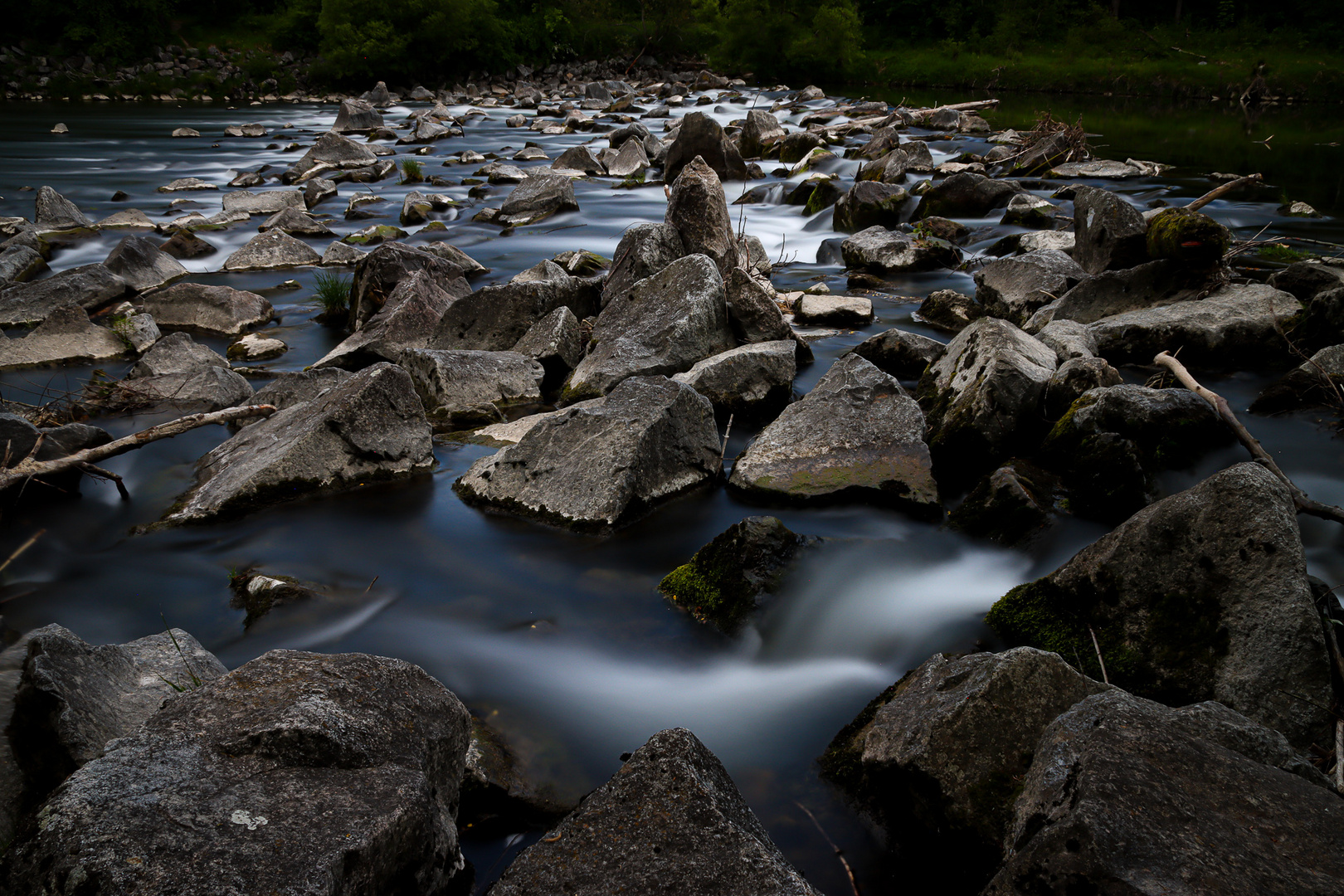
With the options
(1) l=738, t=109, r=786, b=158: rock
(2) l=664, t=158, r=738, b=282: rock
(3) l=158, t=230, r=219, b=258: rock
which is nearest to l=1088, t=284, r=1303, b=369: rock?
(2) l=664, t=158, r=738, b=282: rock

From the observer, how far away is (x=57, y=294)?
29.6 ft

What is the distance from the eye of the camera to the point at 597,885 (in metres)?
2.04

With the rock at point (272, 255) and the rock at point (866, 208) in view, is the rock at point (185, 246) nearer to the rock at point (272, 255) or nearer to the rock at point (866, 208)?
the rock at point (272, 255)

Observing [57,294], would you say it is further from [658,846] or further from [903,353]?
[658,846]

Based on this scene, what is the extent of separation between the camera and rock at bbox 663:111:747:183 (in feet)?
51.9

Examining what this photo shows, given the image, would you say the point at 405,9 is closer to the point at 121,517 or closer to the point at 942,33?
the point at 942,33

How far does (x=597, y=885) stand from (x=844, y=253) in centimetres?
1006

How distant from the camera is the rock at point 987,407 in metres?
5.22

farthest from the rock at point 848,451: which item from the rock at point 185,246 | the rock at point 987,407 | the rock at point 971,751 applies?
the rock at point 185,246

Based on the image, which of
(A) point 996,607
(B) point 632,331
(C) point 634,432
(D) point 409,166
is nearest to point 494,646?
(C) point 634,432

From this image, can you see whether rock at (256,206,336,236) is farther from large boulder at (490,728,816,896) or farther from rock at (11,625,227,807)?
large boulder at (490,728,816,896)

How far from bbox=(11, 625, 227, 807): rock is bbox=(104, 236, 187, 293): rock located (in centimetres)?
850

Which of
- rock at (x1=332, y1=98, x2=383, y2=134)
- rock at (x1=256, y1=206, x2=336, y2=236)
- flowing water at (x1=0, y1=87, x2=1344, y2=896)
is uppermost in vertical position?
rock at (x1=332, y1=98, x2=383, y2=134)

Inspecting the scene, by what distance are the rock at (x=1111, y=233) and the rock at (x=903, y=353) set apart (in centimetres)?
290
